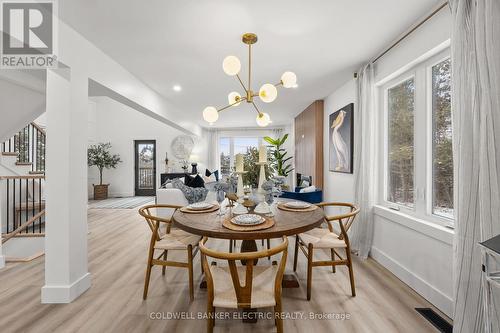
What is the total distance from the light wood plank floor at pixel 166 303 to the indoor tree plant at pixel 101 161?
5.09 m

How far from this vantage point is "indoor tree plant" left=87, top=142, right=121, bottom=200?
742 centimetres

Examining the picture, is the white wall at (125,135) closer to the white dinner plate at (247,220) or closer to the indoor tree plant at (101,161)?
the indoor tree plant at (101,161)

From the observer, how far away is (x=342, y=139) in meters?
3.68

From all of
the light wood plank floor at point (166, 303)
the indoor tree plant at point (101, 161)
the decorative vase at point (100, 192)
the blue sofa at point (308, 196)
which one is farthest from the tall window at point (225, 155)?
the light wood plank floor at point (166, 303)

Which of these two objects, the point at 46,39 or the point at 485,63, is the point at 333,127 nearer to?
the point at 485,63

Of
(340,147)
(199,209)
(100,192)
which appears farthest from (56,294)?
(100,192)

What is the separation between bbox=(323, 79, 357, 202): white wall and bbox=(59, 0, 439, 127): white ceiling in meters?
0.30

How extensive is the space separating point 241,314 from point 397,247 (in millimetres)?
1742

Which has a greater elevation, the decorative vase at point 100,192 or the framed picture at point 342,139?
the framed picture at point 342,139

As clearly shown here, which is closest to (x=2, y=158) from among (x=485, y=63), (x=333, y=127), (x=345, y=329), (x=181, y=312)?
(x=181, y=312)

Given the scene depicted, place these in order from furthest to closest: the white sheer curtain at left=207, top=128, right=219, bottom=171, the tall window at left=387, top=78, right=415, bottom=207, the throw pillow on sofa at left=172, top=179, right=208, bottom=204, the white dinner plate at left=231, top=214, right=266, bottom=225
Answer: the white sheer curtain at left=207, top=128, right=219, bottom=171 → the throw pillow on sofa at left=172, top=179, right=208, bottom=204 → the tall window at left=387, top=78, right=415, bottom=207 → the white dinner plate at left=231, top=214, right=266, bottom=225

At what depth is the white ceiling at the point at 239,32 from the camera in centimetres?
183

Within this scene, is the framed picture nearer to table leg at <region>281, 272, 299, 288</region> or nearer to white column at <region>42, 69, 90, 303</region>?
table leg at <region>281, 272, 299, 288</region>

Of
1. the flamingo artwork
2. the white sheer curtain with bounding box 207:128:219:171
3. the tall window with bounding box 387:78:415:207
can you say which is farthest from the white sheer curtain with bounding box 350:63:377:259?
the white sheer curtain with bounding box 207:128:219:171
